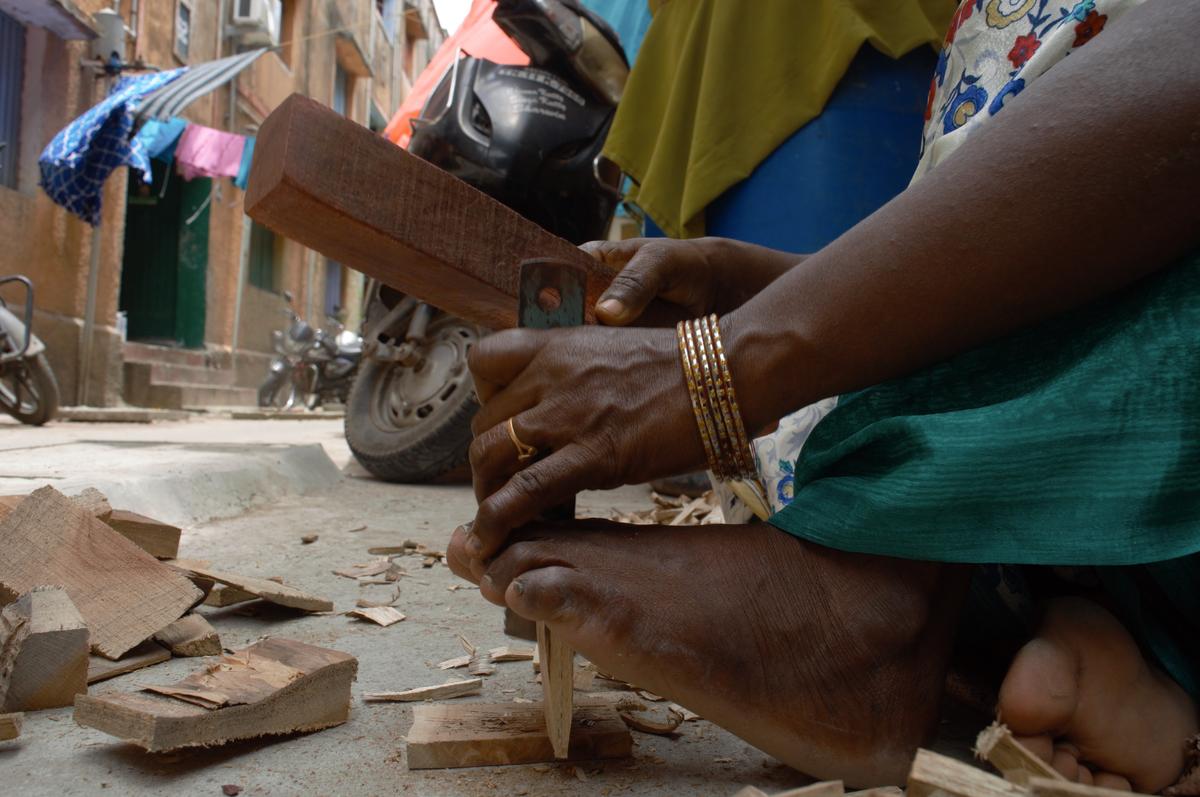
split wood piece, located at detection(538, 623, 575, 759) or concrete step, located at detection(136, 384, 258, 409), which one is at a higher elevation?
split wood piece, located at detection(538, 623, 575, 759)

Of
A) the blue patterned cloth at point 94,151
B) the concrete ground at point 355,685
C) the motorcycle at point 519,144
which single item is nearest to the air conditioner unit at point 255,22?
the blue patterned cloth at point 94,151

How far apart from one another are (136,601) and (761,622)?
0.87 m

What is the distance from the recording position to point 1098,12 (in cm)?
92

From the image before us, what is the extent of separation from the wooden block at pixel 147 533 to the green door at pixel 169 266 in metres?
10.2

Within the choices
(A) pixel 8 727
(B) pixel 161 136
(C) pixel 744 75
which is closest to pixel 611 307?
(A) pixel 8 727

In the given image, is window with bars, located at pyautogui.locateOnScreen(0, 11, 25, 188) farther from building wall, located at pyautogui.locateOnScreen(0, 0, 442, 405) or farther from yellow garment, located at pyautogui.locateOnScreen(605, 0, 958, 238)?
yellow garment, located at pyautogui.locateOnScreen(605, 0, 958, 238)

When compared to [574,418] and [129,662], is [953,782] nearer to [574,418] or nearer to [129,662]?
[574,418]

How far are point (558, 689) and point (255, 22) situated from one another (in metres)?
11.8

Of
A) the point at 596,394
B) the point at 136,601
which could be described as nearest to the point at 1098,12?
the point at 596,394

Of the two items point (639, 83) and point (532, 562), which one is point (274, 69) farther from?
point (532, 562)

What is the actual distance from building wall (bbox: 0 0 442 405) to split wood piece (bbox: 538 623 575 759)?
7887 millimetres

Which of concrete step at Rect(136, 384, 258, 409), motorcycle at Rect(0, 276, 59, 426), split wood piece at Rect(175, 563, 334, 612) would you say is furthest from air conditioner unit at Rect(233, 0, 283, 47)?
split wood piece at Rect(175, 563, 334, 612)

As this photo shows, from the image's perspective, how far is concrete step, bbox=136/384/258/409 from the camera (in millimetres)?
8758

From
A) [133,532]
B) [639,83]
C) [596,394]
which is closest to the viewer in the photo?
[596,394]
